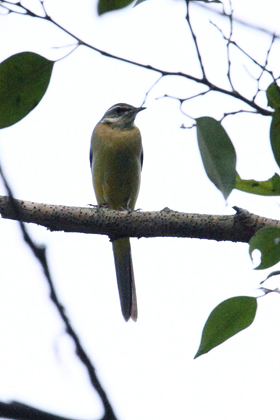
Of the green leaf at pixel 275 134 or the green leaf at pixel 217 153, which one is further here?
the green leaf at pixel 217 153

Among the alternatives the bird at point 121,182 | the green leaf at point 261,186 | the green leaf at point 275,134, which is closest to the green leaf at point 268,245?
the green leaf at point 275,134

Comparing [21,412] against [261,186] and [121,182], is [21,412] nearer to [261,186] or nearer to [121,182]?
[261,186]

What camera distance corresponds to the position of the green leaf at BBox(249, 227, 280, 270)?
223 centimetres

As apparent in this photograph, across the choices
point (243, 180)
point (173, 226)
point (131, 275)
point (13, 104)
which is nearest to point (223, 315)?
point (243, 180)

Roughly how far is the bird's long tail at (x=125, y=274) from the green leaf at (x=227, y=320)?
330 centimetres

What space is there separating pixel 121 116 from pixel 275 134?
13.9 feet

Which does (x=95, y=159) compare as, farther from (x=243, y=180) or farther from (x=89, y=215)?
(x=243, y=180)

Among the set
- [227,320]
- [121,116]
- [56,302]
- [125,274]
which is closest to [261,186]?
[227,320]

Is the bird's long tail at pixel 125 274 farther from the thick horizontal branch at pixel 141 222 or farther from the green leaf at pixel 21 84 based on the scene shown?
the green leaf at pixel 21 84

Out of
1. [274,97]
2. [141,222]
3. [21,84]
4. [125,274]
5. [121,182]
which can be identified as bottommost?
[125,274]

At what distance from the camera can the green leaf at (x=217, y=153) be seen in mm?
2326

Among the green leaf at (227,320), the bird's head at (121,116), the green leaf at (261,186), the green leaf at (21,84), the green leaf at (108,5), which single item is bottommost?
the green leaf at (227,320)

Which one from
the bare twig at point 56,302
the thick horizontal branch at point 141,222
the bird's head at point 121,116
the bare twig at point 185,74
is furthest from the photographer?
the bird's head at point 121,116

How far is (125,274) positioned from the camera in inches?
223
